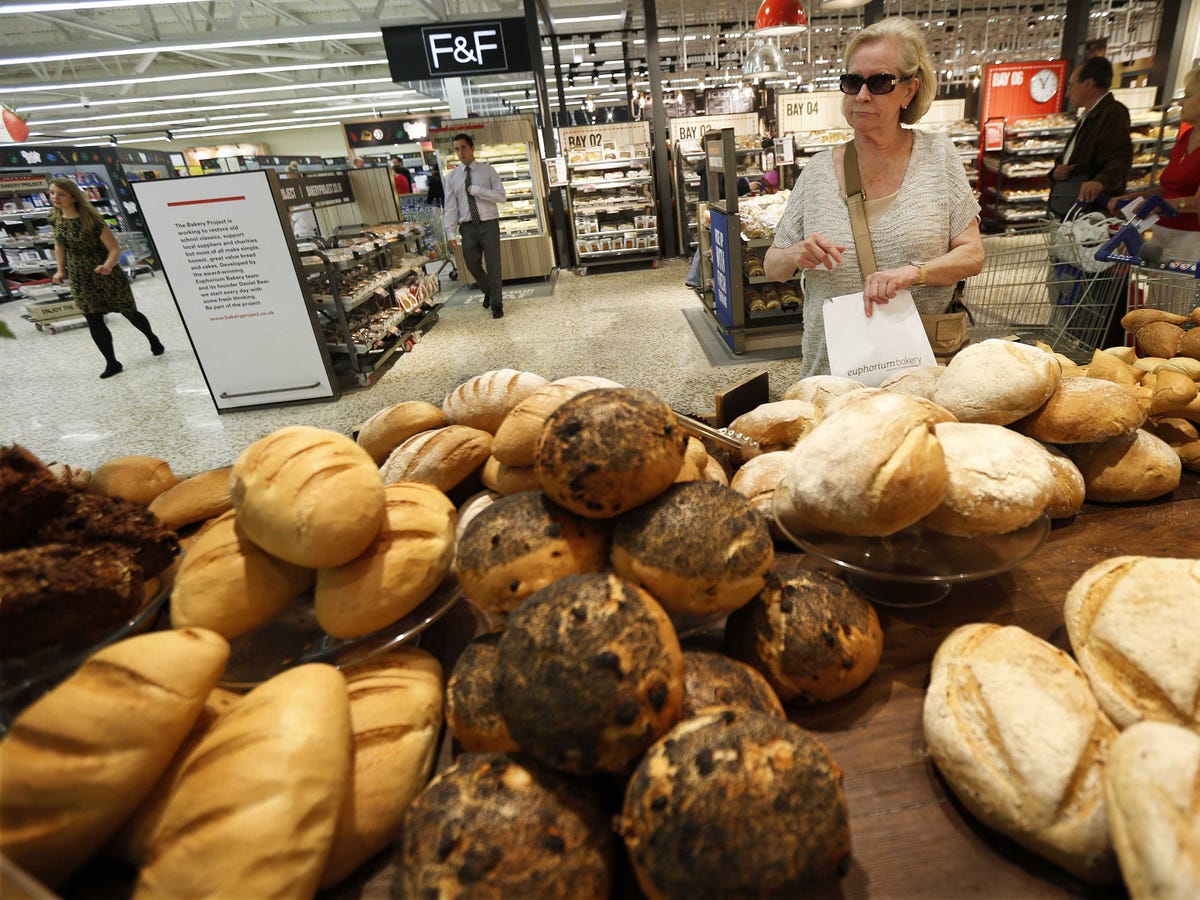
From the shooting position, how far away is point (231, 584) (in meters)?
0.89

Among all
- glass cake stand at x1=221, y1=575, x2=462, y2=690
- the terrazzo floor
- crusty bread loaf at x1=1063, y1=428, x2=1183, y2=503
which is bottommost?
the terrazzo floor

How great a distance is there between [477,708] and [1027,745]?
63cm

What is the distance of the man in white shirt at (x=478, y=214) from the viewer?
7.34m

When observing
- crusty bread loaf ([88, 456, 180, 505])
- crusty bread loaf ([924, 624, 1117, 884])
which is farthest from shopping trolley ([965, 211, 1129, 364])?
crusty bread loaf ([88, 456, 180, 505])

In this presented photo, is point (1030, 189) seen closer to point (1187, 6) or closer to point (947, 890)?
point (1187, 6)

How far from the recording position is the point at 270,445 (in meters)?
0.97

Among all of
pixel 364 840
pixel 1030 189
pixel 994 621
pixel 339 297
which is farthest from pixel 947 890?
pixel 1030 189

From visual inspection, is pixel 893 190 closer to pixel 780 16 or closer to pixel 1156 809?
pixel 1156 809

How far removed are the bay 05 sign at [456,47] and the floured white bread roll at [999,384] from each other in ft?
23.6

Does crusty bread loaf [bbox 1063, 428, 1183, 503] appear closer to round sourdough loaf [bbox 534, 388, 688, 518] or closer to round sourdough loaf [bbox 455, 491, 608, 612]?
round sourdough loaf [bbox 534, 388, 688, 518]

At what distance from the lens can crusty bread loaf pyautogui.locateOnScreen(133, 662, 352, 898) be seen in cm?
56

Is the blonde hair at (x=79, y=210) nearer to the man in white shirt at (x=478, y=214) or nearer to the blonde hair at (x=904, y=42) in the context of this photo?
the man in white shirt at (x=478, y=214)

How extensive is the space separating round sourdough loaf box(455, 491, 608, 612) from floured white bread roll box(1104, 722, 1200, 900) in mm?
611

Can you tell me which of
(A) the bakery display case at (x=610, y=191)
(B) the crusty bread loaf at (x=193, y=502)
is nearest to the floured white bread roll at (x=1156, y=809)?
(B) the crusty bread loaf at (x=193, y=502)
